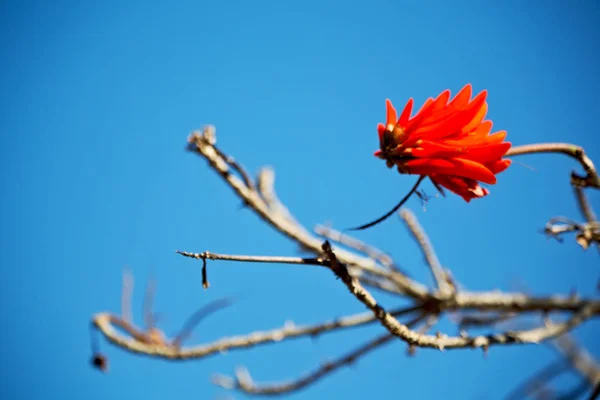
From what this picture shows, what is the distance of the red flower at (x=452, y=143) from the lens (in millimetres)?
915

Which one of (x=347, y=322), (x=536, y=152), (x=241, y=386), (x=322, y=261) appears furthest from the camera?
(x=241, y=386)

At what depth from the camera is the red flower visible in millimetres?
915

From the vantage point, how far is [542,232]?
113 centimetres

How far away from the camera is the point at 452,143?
0.92 m

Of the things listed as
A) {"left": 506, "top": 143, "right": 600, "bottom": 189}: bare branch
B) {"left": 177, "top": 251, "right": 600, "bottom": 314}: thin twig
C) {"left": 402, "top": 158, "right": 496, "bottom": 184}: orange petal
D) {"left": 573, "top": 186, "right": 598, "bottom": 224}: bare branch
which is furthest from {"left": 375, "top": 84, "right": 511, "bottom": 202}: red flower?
{"left": 177, "top": 251, "right": 600, "bottom": 314}: thin twig

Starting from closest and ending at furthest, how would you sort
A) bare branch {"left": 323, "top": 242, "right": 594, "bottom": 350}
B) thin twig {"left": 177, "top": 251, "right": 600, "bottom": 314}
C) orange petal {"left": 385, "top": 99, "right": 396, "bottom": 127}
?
bare branch {"left": 323, "top": 242, "right": 594, "bottom": 350}, orange petal {"left": 385, "top": 99, "right": 396, "bottom": 127}, thin twig {"left": 177, "top": 251, "right": 600, "bottom": 314}

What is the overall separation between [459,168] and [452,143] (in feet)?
0.16

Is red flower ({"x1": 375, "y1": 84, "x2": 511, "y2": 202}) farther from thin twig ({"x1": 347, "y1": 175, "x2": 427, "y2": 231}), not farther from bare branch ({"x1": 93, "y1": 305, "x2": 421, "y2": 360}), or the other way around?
bare branch ({"x1": 93, "y1": 305, "x2": 421, "y2": 360})

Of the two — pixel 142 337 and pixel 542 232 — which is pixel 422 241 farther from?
pixel 142 337

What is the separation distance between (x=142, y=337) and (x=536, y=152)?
1.55 metres

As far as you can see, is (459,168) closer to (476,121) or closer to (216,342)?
(476,121)

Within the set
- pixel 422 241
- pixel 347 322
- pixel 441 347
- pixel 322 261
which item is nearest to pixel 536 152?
pixel 441 347

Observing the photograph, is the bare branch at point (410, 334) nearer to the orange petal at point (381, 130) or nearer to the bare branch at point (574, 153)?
the orange petal at point (381, 130)

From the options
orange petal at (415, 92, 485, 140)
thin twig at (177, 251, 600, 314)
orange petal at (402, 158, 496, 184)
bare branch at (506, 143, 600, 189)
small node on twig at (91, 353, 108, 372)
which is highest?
small node on twig at (91, 353, 108, 372)
